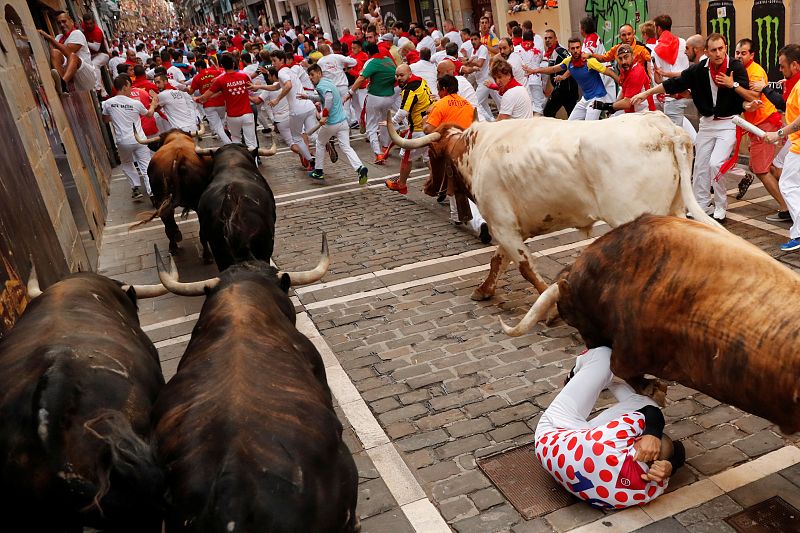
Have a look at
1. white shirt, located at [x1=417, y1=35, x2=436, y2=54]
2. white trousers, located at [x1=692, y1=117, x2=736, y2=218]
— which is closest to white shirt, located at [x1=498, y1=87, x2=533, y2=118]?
white trousers, located at [x1=692, y1=117, x2=736, y2=218]

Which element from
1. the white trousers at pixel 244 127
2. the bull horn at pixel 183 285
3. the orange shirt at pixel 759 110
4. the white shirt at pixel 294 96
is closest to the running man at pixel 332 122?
the white shirt at pixel 294 96

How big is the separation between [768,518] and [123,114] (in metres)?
12.2

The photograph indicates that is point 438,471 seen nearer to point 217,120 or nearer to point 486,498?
point 486,498

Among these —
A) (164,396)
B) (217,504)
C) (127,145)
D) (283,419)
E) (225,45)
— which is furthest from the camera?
(225,45)

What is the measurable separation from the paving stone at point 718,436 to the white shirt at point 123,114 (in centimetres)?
1111

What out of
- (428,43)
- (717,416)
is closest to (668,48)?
(717,416)

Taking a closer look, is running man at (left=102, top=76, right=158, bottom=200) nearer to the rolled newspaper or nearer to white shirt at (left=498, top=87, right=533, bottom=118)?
white shirt at (left=498, top=87, right=533, bottom=118)

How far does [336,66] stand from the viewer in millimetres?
17016

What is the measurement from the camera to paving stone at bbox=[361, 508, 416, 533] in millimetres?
4363

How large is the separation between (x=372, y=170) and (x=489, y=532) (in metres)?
10.7

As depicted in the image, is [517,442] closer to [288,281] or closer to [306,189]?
[288,281]

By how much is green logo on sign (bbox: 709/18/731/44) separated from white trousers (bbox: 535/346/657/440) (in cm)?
1009

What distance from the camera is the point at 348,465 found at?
3.44 metres

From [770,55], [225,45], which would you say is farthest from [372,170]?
[225,45]
